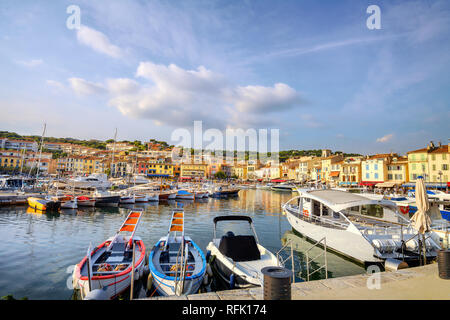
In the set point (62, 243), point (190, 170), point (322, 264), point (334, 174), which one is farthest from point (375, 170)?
point (190, 170)

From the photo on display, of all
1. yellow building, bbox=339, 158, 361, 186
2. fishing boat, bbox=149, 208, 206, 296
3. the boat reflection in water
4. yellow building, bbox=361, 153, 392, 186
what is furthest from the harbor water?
yellow building, bbox=339, 158, 361, 186

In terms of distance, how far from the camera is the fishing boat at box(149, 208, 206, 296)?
6.92 meters

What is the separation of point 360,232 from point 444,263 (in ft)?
16.4

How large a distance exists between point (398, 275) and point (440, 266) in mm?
981

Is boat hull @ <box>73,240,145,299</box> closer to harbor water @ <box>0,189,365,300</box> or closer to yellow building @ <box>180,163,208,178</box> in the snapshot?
harbor water @ <box>0,189,365,300</box>

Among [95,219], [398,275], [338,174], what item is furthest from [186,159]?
[398,275]

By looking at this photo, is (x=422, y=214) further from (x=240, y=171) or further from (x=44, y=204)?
(x=240, y=171)

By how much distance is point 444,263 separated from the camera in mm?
5848

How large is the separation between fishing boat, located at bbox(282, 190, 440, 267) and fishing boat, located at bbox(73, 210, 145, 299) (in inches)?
276

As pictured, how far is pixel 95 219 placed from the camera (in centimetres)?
2252

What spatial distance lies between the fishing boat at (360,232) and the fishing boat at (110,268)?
23.0ft

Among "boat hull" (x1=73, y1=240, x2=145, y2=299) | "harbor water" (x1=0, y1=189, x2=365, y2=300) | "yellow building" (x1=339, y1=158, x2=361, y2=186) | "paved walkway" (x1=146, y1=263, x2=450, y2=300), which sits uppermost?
"yellow building" (x1=339, y1=158, x2=361, y2=186)

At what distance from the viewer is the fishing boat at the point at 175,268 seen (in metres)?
6.92

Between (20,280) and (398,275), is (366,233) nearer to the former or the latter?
(398,275)
